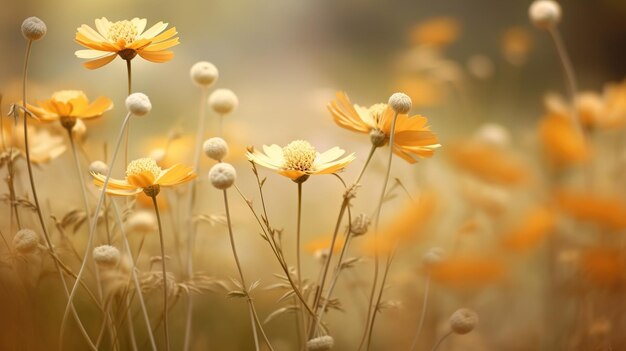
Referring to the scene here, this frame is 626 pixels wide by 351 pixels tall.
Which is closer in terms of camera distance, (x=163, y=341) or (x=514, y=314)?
(x=163, y=341)

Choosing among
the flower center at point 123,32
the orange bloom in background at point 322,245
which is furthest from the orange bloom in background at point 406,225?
the flower center at point 123,32

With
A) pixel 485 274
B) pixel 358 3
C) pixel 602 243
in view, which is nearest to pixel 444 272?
pixel 485 274

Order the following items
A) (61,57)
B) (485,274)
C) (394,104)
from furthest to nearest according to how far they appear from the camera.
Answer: (485,274), (61,57), (394,104)

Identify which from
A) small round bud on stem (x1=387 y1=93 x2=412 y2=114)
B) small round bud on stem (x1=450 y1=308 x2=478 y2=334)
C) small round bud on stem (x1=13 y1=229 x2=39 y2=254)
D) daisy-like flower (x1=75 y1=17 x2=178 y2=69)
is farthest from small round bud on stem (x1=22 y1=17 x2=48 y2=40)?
small round bud on stem (x1=450 y1=308 x2=478 y2=334)

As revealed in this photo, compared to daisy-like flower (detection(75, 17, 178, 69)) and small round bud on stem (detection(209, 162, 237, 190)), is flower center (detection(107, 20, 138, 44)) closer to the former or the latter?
daisy-like flower (detection(75, 17, 178, 69))

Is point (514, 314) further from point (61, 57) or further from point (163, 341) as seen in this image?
point (61, 57)

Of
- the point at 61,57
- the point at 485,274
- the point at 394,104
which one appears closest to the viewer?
the point at 394,104

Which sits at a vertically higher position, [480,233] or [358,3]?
[358,3]
